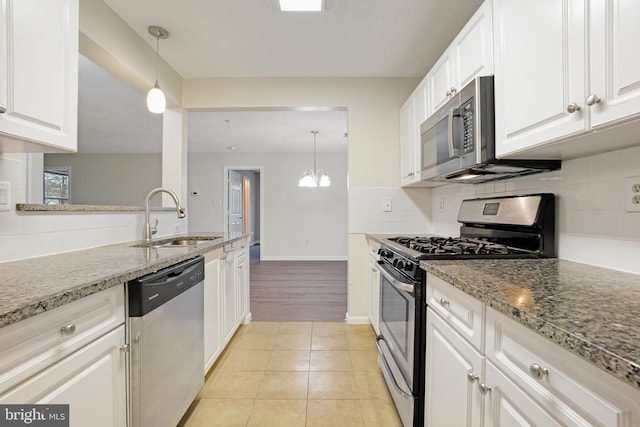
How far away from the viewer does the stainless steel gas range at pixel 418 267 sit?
1.31 meters

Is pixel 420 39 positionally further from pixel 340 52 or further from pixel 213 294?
pixel 213 294

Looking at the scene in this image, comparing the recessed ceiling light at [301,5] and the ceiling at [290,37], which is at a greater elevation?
the ceiling at [290,37]

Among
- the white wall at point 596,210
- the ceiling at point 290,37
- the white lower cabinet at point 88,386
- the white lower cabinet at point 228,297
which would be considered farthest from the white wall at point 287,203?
the white lower cabinet at point 88,386

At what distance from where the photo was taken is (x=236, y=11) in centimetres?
191

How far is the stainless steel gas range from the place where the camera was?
4.30 feet

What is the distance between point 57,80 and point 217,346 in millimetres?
1663

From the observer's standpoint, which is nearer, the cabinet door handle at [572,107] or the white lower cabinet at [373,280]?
the cabinet door handle at [572,107]

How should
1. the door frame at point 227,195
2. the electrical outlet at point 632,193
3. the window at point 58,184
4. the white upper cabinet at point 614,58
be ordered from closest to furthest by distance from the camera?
1. the white upper cabinet at point 614,58
2. the electrical outlet at point 632,193
3. the door frame at point 227,195
4. the window at point 58,184

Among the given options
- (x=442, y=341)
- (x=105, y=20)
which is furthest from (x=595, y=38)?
(x=105, y=20)

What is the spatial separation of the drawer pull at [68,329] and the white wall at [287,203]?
18.4ft

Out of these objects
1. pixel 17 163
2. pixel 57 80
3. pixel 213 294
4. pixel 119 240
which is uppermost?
pixel 57 80

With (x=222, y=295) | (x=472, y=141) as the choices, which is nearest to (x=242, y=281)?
(x=222, y=295)

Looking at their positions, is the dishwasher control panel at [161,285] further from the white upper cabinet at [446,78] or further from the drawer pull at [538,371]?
the white upper cabinet at [446,78]

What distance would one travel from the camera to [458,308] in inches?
40.3
